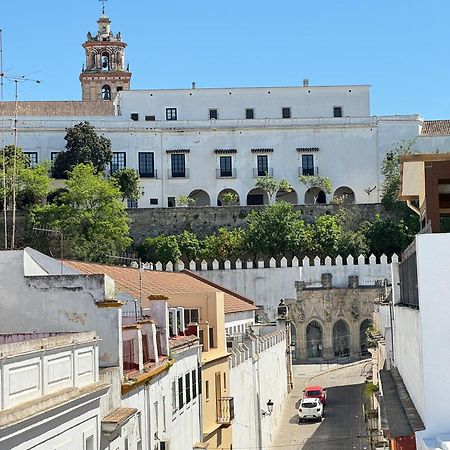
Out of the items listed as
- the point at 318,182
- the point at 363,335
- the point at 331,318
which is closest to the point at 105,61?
the point at 318,182

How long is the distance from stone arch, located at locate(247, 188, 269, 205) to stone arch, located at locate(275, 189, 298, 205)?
0.92m

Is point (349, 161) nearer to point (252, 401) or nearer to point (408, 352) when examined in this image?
point (252, 401)

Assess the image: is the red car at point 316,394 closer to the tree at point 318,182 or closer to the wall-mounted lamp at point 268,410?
the wall-mounted lamp at point 268,410

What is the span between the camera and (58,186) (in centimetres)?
7338

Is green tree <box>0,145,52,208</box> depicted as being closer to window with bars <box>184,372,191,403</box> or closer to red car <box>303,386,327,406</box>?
red car <box>303,386,327,406</box>

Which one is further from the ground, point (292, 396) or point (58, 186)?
point (58, 186)

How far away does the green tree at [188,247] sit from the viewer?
6875 centimetres

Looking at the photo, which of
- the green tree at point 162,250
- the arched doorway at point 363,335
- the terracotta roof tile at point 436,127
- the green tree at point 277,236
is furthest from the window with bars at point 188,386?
the terracotta roof tile at point 436,127

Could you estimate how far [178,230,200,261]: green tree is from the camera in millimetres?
68750

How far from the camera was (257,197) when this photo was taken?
79812 millimetres

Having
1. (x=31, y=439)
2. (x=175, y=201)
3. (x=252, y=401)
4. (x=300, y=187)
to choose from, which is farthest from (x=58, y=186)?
(x=31, y=439)

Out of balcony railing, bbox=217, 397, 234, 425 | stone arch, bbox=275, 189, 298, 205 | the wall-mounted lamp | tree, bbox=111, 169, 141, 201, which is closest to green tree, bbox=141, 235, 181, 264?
tree, bbox=111, 169, 141, 201

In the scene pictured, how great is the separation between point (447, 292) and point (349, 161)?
66.4 meters

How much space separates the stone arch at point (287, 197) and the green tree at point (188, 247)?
11556 mm
